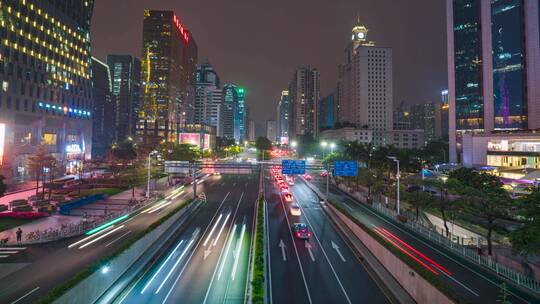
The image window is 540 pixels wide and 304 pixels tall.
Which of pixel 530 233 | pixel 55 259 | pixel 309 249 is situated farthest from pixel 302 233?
pixel 55 259

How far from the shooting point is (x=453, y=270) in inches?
869

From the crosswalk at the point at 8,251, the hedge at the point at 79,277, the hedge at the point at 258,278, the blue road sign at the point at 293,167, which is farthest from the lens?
the blue road sign at the point at 293,167

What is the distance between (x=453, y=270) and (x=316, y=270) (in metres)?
10.7

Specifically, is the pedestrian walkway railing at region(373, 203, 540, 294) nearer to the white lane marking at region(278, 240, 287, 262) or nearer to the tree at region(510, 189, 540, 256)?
the tree at region(510, 189, 540, 256)

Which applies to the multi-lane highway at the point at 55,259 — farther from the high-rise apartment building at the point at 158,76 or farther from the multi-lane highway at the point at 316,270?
the high-rise apartment building at the point at 158,76

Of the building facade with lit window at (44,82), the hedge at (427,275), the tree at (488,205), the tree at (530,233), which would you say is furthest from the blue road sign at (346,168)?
the building facade with lit window at (44,82)

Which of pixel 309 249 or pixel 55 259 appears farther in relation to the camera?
pixel 309 249

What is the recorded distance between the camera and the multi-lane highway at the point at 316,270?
1847cm

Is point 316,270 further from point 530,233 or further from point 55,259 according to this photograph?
point 55,259

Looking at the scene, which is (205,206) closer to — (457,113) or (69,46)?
(69,46)

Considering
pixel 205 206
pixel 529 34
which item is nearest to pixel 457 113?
pixel 529 34

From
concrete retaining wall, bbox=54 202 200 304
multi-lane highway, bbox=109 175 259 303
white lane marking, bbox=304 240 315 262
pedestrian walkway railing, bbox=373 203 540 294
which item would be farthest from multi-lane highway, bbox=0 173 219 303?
pedestrian walkway railing, bbox=373 203 540 294

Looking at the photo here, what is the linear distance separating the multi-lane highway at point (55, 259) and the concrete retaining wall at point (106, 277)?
11.0 feet

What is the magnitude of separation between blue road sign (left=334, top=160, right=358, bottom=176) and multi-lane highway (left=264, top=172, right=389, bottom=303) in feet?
38.3
